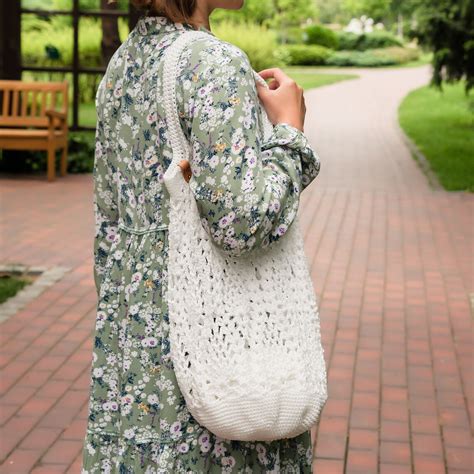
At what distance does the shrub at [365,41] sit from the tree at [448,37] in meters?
43.7

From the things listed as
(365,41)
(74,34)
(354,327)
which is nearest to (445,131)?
(74,34)

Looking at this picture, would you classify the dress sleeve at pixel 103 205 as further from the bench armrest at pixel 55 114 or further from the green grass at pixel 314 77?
the green grass at pixel 314 77

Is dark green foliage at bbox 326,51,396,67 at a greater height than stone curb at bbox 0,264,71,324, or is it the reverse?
stone curb at bbox 0,264,71,324

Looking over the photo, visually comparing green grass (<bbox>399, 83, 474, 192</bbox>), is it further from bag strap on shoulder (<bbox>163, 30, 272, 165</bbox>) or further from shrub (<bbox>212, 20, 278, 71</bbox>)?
bag strap on shoulder (<bbox>163, 30, 272, 165</bbox>)

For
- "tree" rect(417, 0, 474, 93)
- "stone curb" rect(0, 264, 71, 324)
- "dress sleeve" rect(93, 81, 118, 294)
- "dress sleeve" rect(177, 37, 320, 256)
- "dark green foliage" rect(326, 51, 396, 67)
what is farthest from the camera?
"dark green foliage" rect(326, 51, 396, 67)

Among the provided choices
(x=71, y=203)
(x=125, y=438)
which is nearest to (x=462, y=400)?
(x=125, y=438)

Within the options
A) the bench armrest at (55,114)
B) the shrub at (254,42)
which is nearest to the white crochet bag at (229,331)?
the bench armrest at (55,114)

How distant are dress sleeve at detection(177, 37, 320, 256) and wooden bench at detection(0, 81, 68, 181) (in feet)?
33.4

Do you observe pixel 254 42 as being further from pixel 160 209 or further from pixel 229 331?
pixel 229 331

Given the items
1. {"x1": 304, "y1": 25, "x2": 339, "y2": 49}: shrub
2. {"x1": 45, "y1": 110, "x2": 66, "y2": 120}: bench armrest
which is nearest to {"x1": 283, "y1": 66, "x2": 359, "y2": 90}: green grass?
{"x1": 304, "y1": 25, "x2": 339, "y2": 49}: shrub

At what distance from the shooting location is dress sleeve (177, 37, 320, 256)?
200 centimetres

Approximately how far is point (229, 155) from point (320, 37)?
58069 mm

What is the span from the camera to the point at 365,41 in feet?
199

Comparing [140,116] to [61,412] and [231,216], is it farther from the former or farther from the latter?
[61,412]
